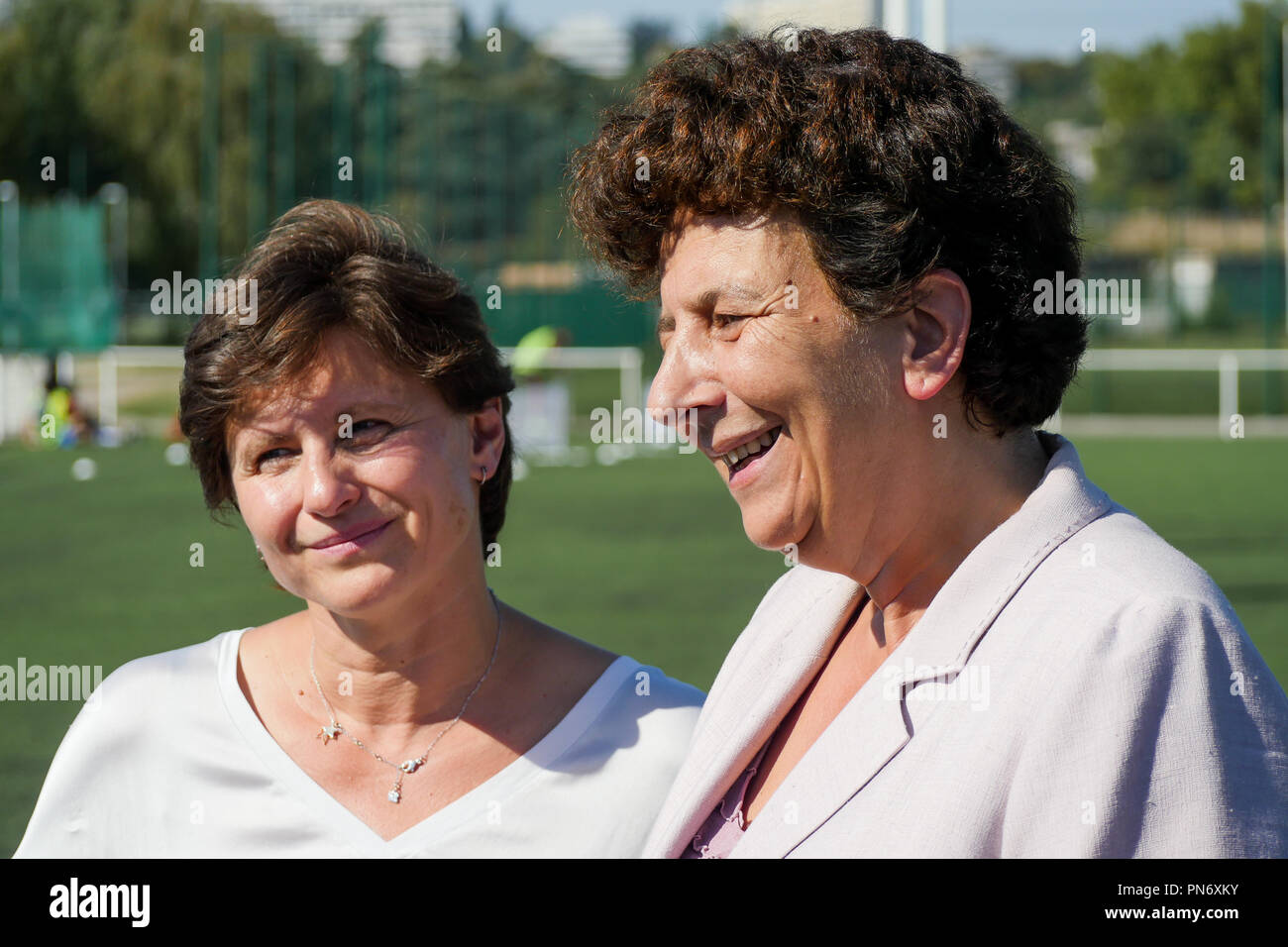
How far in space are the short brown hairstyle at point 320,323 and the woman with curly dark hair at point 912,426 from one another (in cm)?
68

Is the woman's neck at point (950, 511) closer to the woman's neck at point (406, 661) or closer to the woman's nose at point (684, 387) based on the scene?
the woman's nose at point (684, 387)

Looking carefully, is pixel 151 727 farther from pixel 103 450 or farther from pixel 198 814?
pixel 103 450

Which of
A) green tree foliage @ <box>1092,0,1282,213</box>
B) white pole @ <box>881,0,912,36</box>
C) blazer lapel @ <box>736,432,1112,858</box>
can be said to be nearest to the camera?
blazer lapel @ <box>736,432,1112,858</box>

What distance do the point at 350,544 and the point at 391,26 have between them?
97.8 ft

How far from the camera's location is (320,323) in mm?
3004

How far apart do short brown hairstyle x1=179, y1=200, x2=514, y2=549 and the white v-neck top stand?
507 mm

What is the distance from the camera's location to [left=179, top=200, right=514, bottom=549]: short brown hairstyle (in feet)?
9.82

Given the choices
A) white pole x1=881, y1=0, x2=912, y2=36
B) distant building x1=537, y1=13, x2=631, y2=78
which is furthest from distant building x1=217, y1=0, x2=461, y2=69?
white pole x1=881, y1=0, x2=912, y2=36

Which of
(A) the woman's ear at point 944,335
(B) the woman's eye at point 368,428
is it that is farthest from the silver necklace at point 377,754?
(A) the woman's ear at point 944,335

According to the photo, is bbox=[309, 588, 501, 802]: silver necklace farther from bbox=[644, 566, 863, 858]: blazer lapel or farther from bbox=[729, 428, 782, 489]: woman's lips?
bbox=[729, 428, 782, 489]: woman's lips

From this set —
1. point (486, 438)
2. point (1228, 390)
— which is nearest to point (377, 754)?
point (486, 438)

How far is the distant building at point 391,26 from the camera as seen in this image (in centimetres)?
2872

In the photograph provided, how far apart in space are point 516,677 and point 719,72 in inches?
57.9

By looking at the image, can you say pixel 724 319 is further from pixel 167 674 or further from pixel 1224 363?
pixel 1224 363
